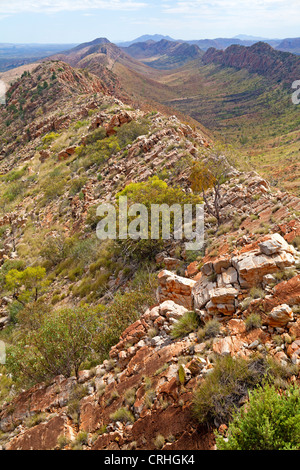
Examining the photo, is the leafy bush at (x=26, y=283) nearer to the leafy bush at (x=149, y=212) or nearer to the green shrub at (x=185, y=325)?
the leafy bush at (x=149, y=212)

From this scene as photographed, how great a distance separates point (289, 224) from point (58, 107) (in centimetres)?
5548

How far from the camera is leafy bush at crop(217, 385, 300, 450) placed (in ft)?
11.9

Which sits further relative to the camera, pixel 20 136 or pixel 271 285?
pixel 20 136

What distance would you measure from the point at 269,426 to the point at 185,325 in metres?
3.64

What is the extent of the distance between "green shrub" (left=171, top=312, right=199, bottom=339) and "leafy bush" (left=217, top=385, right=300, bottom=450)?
3012 millimetres

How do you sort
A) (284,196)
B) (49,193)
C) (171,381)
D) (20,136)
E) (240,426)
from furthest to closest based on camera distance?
(20,136), (49,193), (284,196), (171,381), (240,426)

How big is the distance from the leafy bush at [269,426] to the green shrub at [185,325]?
301 cm

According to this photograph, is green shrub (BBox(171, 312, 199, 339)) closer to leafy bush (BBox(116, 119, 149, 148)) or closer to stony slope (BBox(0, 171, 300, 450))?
stony slope (BBox(0, 171, 300, 450))

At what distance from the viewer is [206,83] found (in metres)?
174

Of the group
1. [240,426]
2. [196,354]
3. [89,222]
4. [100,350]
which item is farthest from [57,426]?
[89,222]

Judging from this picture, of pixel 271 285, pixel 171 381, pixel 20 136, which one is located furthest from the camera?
pixel 20 136

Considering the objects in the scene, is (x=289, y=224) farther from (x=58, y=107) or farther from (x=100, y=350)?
(x=58, y=107)

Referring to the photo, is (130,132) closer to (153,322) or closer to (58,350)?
(58,350)

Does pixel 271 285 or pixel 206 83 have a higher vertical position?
pixel 206 83
